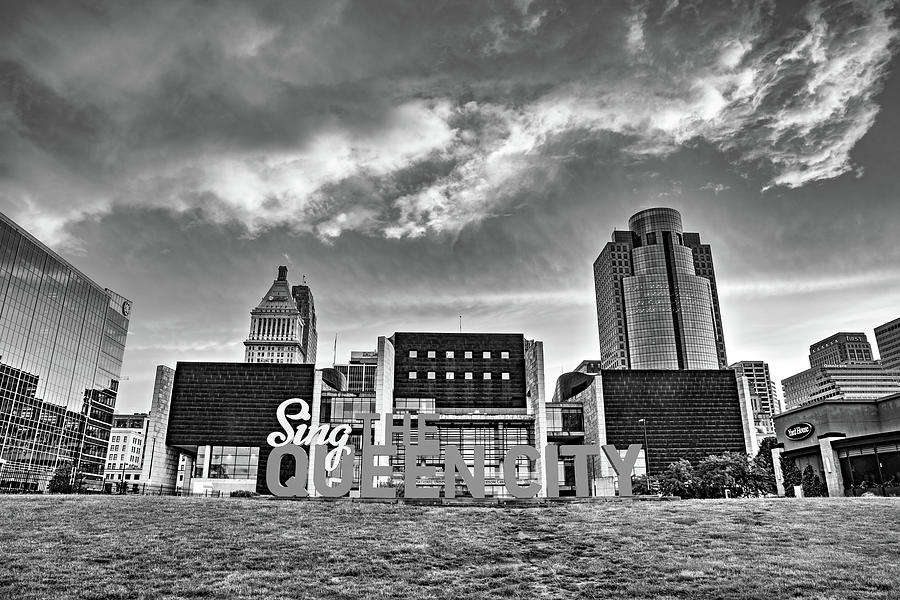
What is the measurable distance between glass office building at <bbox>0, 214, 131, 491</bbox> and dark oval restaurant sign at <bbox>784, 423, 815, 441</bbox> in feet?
422

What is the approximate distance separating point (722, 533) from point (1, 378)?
133 metres

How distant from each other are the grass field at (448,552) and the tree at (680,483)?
2686 cm

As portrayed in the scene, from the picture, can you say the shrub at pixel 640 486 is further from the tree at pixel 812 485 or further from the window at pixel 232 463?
the window at pixel 232 463

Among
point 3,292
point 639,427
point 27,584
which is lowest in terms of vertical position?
point 27,584

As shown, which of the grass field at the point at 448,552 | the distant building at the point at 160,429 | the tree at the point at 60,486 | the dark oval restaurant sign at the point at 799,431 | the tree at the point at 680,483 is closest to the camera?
the grass field at the point at 448,552

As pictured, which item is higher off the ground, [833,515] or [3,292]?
[3,292]

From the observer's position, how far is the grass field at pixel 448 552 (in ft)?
71.6

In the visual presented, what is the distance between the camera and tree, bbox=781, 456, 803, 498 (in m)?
71.9

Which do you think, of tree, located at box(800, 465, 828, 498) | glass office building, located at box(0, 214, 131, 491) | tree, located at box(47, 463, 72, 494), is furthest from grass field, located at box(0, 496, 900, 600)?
glass office building, located at box(0, 214, 131, 491)

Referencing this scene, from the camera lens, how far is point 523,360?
10856cm

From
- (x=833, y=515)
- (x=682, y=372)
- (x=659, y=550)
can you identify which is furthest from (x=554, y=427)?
(x=659, y=550)

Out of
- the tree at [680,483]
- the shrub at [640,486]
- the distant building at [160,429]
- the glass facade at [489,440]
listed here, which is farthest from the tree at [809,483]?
the distant building at [160,429]

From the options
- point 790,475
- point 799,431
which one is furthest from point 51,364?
point 799,431

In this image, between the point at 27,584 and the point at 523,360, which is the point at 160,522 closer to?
the point at 27,584
